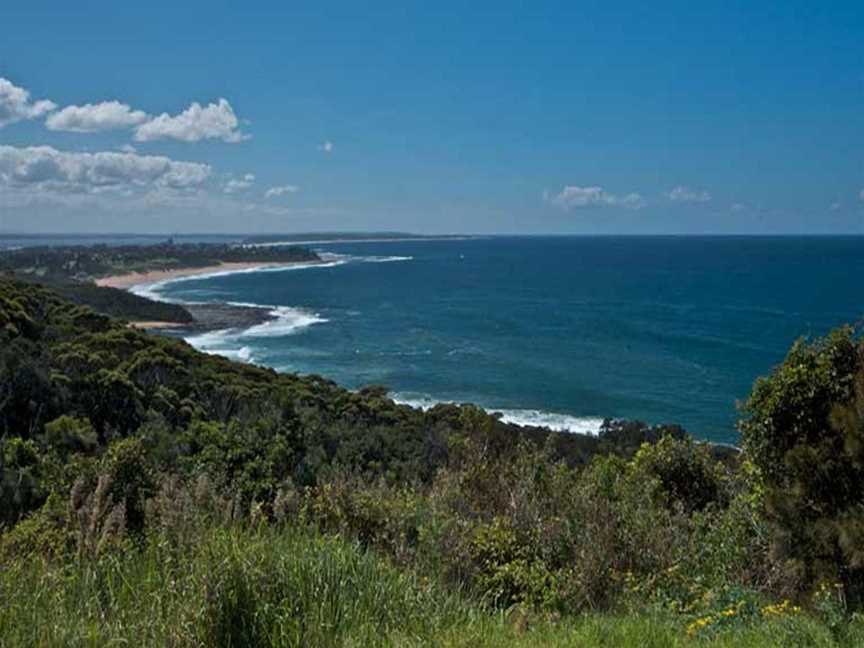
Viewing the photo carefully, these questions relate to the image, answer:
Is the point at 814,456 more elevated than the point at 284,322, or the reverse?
the point at 814,456

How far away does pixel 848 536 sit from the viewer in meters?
6.12

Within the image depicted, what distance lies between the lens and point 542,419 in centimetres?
3538

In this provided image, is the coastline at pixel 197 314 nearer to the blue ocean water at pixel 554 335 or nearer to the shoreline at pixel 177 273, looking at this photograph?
the shoreline at pixel 177 273

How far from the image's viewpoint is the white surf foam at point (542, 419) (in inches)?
1328

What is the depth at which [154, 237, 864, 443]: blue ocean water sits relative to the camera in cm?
3988

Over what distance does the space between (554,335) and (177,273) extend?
81.0 metres

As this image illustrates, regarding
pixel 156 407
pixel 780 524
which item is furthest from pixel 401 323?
pixel 780 524

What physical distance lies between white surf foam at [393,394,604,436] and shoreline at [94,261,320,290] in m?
56.0

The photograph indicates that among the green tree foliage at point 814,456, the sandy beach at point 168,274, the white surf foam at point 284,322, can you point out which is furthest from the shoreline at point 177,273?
the green tree foliage at point 814,456

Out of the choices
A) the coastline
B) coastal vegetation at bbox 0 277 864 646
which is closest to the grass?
coastal vegetation at bbox 0 277 864 646

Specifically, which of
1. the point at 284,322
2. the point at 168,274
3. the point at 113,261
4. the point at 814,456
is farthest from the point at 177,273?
the point at 814,456

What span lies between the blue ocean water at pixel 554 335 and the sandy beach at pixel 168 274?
5685 millimetres

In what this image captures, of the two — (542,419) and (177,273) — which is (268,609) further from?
(177,273)

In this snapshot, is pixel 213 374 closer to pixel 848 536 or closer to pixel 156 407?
pixel 156 407
